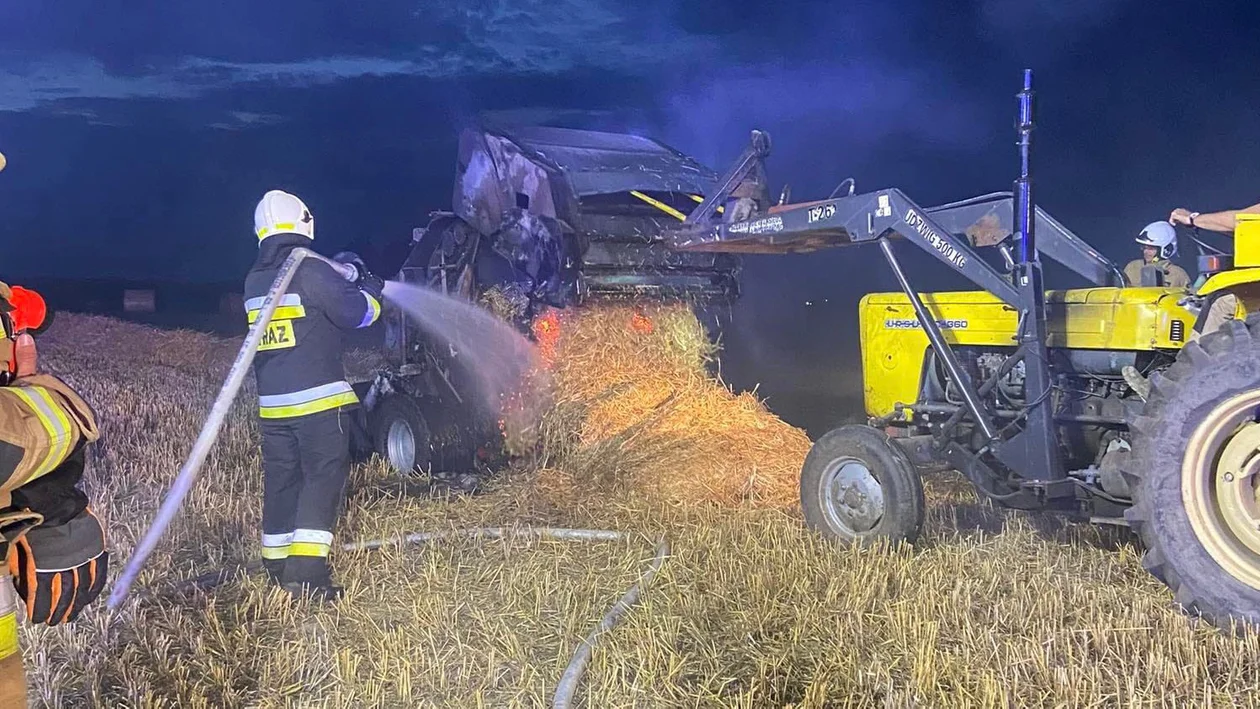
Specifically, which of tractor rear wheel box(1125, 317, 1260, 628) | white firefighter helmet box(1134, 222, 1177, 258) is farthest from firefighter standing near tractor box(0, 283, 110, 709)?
white firefighter helmet box(1134, 222, 1177, 258)

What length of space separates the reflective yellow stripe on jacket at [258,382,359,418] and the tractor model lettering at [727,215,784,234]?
2.46m

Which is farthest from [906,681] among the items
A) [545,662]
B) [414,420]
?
[414,420]

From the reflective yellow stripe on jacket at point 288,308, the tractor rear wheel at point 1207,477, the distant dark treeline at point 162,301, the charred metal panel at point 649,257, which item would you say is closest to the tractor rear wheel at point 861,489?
the tractor rear wheel at point 1207,477

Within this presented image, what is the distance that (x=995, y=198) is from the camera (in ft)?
17.0

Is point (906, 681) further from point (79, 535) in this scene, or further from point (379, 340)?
point (379, 340)

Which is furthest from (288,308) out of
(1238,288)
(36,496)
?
(1238,288)

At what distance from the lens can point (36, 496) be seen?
2246 mm

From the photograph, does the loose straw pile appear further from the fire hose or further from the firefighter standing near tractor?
the firefighter standing near tractor

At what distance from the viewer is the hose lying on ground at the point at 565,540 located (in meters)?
3.49

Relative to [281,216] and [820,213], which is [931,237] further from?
[281,216]

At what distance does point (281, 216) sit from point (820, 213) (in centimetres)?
281

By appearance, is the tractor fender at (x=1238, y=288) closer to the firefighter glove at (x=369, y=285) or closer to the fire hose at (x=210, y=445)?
the fire hose at (x=210, y=445)

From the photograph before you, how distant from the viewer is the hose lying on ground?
3486 millimetres

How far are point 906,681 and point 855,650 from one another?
0.24m
